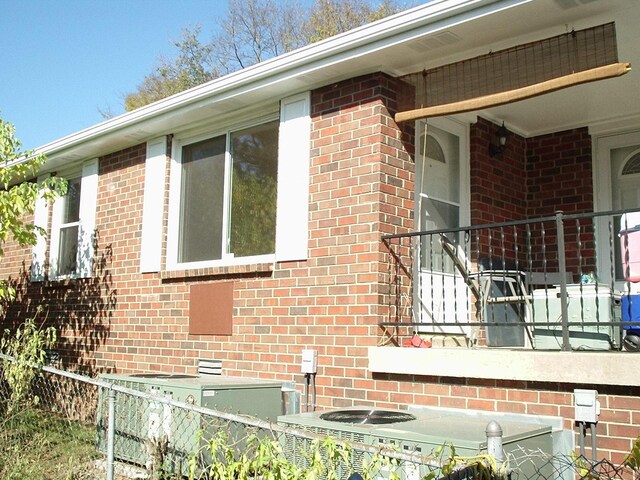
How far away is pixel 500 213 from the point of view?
7.61 meters

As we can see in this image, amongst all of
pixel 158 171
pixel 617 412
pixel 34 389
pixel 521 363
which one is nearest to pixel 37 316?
pixel 34 389

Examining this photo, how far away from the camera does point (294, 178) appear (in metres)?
6.62

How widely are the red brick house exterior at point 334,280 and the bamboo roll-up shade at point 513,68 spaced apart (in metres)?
0.31

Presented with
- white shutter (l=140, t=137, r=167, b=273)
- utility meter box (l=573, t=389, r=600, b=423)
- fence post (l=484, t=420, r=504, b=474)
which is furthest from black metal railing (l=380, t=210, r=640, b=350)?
white shutter (l=140, t=137, r=167, b=273)

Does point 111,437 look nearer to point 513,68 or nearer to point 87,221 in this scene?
point 513,68

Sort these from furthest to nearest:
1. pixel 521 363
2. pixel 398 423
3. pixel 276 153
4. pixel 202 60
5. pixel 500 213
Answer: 1. pixel 202 60
2. pixel 500 213
3. pixel 276 153
4. pixel 521 363
5. pixel 398 423

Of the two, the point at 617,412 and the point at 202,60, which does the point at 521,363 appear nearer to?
the point at 617,412

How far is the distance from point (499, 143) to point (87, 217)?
5184 mm

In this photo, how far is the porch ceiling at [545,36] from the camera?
5.01 meters

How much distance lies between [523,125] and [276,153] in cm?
280

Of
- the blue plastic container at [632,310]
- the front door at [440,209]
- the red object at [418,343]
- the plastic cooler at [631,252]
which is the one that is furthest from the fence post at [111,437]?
the plastic cooler at [631,252]

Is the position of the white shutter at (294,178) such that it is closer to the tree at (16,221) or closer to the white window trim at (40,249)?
the tree at (16,221)

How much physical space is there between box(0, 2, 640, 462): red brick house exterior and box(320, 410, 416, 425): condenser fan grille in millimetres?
669

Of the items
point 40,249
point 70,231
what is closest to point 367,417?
point 70,231
